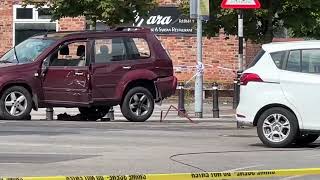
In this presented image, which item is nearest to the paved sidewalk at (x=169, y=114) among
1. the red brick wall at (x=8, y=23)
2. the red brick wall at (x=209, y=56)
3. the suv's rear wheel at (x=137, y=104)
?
the suv's rear wheel at (x=137, y=104)

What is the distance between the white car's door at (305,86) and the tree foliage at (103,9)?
10192mm

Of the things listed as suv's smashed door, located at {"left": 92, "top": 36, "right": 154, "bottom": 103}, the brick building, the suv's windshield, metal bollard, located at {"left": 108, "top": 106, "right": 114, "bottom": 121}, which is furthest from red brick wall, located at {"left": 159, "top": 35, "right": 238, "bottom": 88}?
the suv's windshield

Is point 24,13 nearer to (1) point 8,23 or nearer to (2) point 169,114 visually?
(1) point 8,23

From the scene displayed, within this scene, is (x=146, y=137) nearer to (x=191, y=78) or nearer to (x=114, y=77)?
(x=114, y=77)

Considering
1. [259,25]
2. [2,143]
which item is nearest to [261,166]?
[2,143]

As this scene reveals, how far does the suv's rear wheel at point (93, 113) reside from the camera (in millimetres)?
17500

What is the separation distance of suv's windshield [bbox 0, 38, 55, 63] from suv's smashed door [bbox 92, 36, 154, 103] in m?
1.16

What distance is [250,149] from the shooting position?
1190 centimetres

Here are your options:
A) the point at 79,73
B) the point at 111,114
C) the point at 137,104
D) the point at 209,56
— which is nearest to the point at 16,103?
the point at 79,73

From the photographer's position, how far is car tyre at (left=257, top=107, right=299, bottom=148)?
11836mm

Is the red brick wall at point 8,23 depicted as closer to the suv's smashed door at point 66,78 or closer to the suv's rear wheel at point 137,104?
the suv's smashed door at point 66,78

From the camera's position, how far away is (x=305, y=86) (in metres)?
11.7

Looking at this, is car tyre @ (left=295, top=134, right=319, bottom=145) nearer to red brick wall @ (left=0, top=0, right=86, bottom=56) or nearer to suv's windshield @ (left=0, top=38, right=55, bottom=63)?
suv's windshield @ (left=0, top=38, right=55, bottom=63)

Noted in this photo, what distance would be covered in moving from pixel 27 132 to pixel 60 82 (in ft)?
8.45
